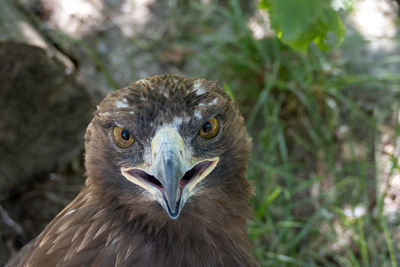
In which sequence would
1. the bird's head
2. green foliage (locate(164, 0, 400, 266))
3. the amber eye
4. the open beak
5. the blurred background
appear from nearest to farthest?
the open beak, the bird's head, the amber eye, the blurred background, green foliage (locate(164, 0, 400, 266))

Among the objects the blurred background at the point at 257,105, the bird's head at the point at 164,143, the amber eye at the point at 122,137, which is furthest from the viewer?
the blurred background at the point at 257,105

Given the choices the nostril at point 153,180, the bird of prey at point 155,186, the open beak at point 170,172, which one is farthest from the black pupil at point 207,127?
the nostril at point 153,180

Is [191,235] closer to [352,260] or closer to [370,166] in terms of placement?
[352,260]

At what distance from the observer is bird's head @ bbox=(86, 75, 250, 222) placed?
6.60 ft

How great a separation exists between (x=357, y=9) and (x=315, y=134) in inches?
61.5

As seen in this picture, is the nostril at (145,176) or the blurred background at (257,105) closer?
the nostril at (145,176)

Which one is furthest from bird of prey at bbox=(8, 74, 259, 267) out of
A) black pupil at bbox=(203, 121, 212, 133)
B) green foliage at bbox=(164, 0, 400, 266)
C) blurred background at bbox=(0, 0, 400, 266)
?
green foliage at bbox=(164, 0, 400, 266)

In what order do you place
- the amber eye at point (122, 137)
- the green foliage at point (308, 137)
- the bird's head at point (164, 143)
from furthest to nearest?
the green foliage at point (308, 137)
the amber eye at point (122, 137)
the bird's head at point (164, 143)

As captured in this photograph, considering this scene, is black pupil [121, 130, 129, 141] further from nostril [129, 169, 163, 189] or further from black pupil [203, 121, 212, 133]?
black pupil [203, 121, 212, 133]

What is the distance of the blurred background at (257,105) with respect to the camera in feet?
11.4

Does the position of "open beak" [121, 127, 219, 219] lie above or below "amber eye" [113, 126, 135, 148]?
below

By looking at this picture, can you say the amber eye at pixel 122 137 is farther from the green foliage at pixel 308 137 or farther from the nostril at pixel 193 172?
the green foliage at pixel 308 137

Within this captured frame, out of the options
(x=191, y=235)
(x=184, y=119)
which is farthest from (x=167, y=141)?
(x=191, y=235)

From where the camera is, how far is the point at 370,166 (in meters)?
4.12
